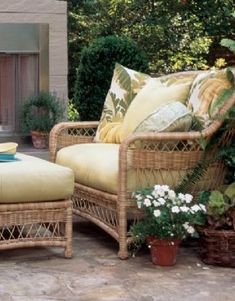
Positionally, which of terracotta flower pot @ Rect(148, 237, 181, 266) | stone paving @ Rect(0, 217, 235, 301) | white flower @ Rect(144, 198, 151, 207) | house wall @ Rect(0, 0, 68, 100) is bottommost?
stone paving @ Rect(0, 217, 235, 301)

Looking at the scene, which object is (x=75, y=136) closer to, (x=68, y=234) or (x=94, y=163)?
(x=94, y=163)

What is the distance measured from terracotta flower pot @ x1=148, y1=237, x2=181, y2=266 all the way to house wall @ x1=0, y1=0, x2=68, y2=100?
9.52 ft

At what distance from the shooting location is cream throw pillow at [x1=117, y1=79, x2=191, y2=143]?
3949 millimetres

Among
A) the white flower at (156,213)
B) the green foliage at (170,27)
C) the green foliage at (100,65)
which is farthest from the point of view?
the green foliage at (170,27)

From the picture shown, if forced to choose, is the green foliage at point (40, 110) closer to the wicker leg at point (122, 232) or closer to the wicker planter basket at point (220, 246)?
the wicker leg at point (122, 232)

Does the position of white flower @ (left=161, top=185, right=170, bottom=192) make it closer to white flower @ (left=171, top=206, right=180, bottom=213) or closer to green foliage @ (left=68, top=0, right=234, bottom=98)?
white flower @ (left=171, top=206, right=180, bottom=213)

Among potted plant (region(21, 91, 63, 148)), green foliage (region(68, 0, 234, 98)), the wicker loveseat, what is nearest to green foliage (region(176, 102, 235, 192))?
the wicker loveseat

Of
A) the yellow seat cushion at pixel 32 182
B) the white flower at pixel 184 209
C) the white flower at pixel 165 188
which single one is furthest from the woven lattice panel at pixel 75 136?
the white flower at pixel 184 209

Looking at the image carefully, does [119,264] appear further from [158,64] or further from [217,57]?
[217,57]

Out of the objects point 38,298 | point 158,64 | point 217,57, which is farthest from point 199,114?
point 217,57

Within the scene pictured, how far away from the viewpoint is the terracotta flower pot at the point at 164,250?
3.33m

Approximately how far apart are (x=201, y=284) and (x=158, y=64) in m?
5.32

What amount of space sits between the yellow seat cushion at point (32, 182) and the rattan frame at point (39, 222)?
33 millimetres

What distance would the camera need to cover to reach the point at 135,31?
8.20 metres
